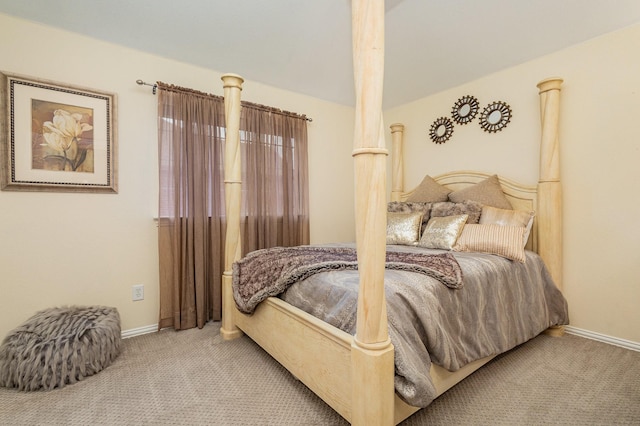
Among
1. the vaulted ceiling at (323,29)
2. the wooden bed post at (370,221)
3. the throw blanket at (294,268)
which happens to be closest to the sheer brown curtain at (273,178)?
the vaulted ceiling at (323,29)

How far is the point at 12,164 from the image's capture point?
1.92 meters

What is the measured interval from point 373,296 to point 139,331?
7.13ft

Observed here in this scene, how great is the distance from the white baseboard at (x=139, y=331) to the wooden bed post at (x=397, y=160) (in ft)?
8.87

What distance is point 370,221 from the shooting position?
100cm

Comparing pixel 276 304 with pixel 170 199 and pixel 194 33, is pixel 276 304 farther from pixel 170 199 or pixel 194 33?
pixel 194 33

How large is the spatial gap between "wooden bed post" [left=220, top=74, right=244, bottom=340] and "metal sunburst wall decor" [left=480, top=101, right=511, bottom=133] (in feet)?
7.37

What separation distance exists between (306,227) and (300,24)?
1.86 m

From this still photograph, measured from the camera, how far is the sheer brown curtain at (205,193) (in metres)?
2.38

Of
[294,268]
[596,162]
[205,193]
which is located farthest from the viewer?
[205,193]

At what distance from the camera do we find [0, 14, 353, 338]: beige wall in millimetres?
1938

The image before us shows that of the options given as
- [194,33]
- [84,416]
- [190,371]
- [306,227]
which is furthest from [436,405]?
[194,33]

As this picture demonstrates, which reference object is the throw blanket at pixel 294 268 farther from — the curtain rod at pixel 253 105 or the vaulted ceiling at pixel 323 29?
the vaulted ceiling at pixel 323 29

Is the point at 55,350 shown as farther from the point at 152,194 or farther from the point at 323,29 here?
the point at 323,29

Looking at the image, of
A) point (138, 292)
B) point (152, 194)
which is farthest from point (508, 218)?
point (138, 292)
